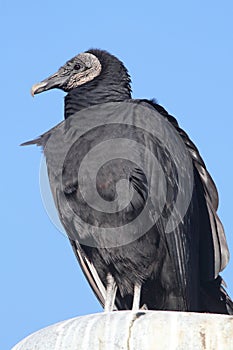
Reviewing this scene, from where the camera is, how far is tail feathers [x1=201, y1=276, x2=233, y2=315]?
4.98 meters

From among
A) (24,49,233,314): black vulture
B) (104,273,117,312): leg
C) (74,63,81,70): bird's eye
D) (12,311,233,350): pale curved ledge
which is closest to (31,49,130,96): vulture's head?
(74,63,81,70): bird's eye

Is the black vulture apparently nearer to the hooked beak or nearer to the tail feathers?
the tail feathers

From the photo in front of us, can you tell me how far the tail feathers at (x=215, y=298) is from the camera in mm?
4984

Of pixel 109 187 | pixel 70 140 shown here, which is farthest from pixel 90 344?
pixel 70 140

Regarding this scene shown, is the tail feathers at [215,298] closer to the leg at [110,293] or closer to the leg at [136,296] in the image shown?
the leg at [136,296]

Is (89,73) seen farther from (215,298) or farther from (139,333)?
(139,333)

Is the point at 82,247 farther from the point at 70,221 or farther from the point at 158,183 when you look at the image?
the point at 158,183

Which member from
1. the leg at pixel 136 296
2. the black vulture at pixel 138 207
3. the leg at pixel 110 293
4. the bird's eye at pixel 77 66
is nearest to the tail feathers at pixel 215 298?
the black vulture at pixel 138 207

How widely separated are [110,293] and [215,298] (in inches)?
28.5

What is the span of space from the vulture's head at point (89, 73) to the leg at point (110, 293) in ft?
4.77

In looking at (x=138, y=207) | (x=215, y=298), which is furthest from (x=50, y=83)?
(x=215, y=298)

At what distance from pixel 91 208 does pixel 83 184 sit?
172 millimetres

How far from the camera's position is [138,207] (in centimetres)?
513

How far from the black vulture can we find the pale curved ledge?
155cm
